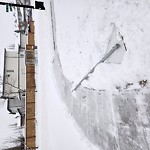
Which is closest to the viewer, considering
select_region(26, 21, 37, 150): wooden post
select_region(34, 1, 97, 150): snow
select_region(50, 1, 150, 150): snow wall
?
select_region(50, 1, 150, 150): snow wall

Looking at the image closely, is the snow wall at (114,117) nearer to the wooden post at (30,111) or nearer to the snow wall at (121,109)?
the snow wall at (121,109)

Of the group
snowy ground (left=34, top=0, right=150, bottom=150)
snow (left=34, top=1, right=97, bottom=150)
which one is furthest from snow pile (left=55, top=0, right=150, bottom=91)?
snow (left=34, top=1, right=97, bottom=150)

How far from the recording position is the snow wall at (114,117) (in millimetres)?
2316

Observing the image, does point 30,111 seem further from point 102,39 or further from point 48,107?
point 102,39

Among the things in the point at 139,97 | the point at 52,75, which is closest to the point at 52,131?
the point at 52,75

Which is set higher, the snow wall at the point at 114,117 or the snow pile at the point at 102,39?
the snow pile at the point at 102,39

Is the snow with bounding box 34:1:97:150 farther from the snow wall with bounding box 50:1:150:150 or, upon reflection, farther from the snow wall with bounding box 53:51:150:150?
the snow wall with bounding box 50:1:150:150

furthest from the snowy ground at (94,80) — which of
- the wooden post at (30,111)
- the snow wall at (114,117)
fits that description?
the wooden post at (30,111)

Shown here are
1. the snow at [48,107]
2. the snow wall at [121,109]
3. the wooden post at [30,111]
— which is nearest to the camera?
the snow wall at [121,109]

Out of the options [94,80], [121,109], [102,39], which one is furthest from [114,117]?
[102,39]

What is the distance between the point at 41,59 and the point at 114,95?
384cm

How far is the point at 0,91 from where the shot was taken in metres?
14.1

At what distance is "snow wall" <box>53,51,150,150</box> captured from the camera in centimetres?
232

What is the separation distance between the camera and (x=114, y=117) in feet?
9.40
